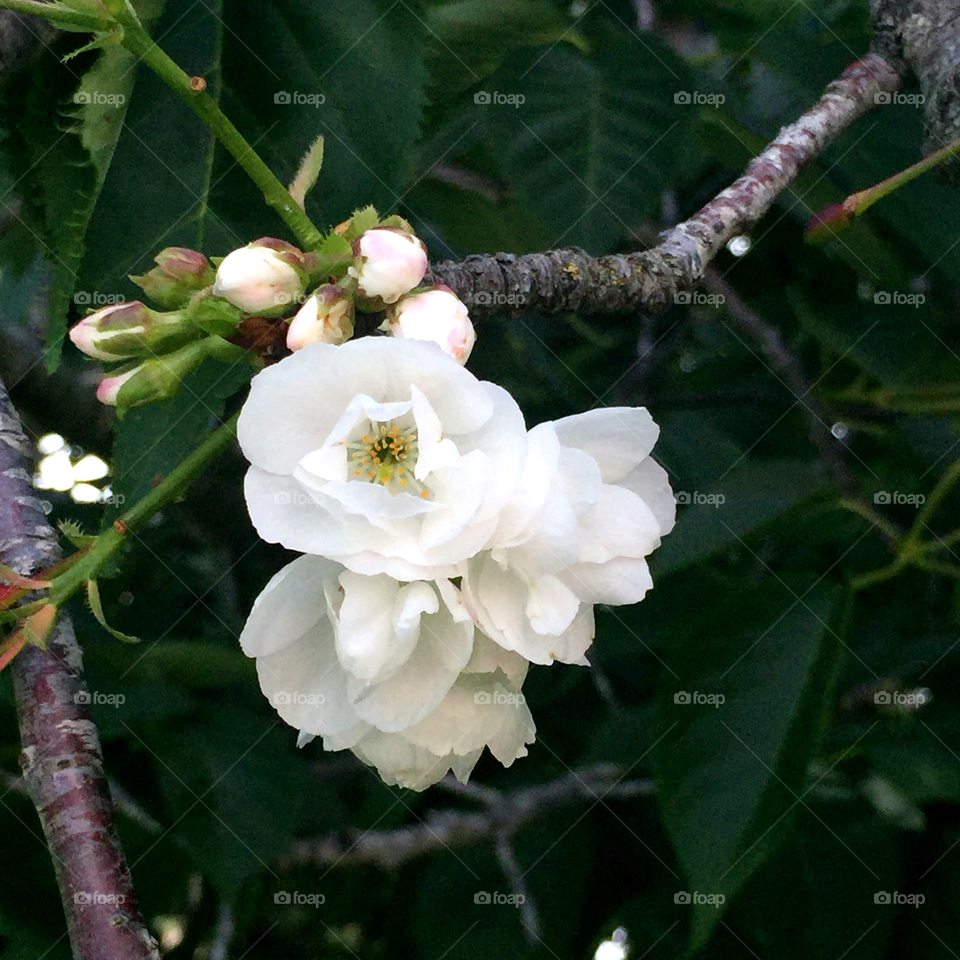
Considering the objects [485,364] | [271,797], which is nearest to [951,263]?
[485,364]

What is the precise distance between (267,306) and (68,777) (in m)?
0.35

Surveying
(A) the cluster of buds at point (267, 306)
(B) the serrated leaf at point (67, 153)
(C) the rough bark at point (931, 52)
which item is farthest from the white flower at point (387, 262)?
(C) the rough bark at point (931, 52)

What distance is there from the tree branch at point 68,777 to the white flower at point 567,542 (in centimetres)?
30

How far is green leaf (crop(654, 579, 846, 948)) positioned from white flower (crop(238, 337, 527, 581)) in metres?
0.47

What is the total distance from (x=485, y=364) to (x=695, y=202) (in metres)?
0.46

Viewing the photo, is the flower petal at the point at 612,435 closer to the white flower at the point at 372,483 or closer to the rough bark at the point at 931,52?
the white flower at the point at 372,483

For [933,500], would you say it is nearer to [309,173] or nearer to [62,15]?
→ [309,173]

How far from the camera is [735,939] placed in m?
1.24

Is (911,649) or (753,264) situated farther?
(753,264)

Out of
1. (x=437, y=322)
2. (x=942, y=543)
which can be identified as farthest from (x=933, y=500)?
(x=437, y=322)

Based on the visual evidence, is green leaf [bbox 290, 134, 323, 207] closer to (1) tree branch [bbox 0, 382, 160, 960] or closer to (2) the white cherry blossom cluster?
(2) the white cherry blossom cluster

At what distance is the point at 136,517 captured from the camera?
22.0 inches

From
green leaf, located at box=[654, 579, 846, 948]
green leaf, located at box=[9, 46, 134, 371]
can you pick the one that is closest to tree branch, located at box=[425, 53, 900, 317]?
green leaf, located at box=[9, 46, 134, 371]

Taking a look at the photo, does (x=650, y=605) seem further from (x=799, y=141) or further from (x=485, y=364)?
(x=799, y=141)
